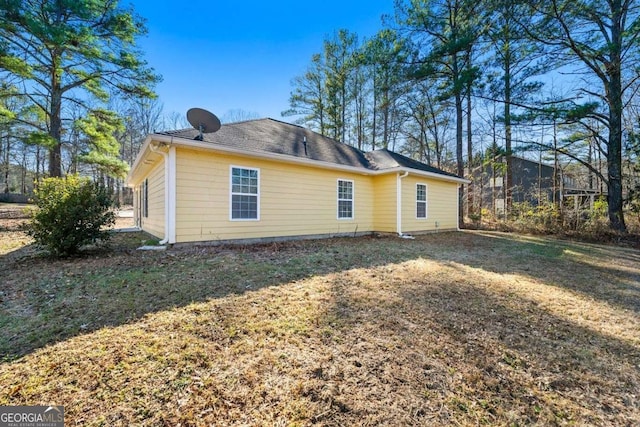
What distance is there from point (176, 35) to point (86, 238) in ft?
33.3

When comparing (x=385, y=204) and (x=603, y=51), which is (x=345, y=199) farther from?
(x=603, y=51)

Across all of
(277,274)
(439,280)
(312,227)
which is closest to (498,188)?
(312,227)

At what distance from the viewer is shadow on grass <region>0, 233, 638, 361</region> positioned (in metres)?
2.72

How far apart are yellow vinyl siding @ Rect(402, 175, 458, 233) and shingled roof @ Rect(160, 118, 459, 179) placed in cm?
80

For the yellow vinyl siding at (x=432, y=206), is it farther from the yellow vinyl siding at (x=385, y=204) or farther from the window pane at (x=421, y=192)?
the yellow vinyl siding at (x=385, y=204)

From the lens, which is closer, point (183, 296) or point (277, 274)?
point (183, 296)

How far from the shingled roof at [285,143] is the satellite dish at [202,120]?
6.4 inches

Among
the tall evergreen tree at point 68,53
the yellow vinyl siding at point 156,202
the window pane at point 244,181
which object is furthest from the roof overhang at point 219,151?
the tall evergreen tree at point 68,53

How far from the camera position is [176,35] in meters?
11.4

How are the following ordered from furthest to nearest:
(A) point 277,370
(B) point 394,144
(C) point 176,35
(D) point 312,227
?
(B) point 394,144 → (C) point 176,35 → (D) point 312,227 → (A) point 277,370

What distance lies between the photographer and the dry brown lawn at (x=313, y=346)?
1.72m

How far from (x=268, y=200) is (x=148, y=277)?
3.96 m

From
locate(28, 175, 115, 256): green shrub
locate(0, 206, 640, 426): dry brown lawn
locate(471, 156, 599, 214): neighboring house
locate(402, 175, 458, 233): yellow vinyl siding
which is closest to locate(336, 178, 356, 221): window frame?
locate(402, 175, 458, 233): yellow vinyl siding

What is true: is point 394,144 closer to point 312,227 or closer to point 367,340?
point 312,227
